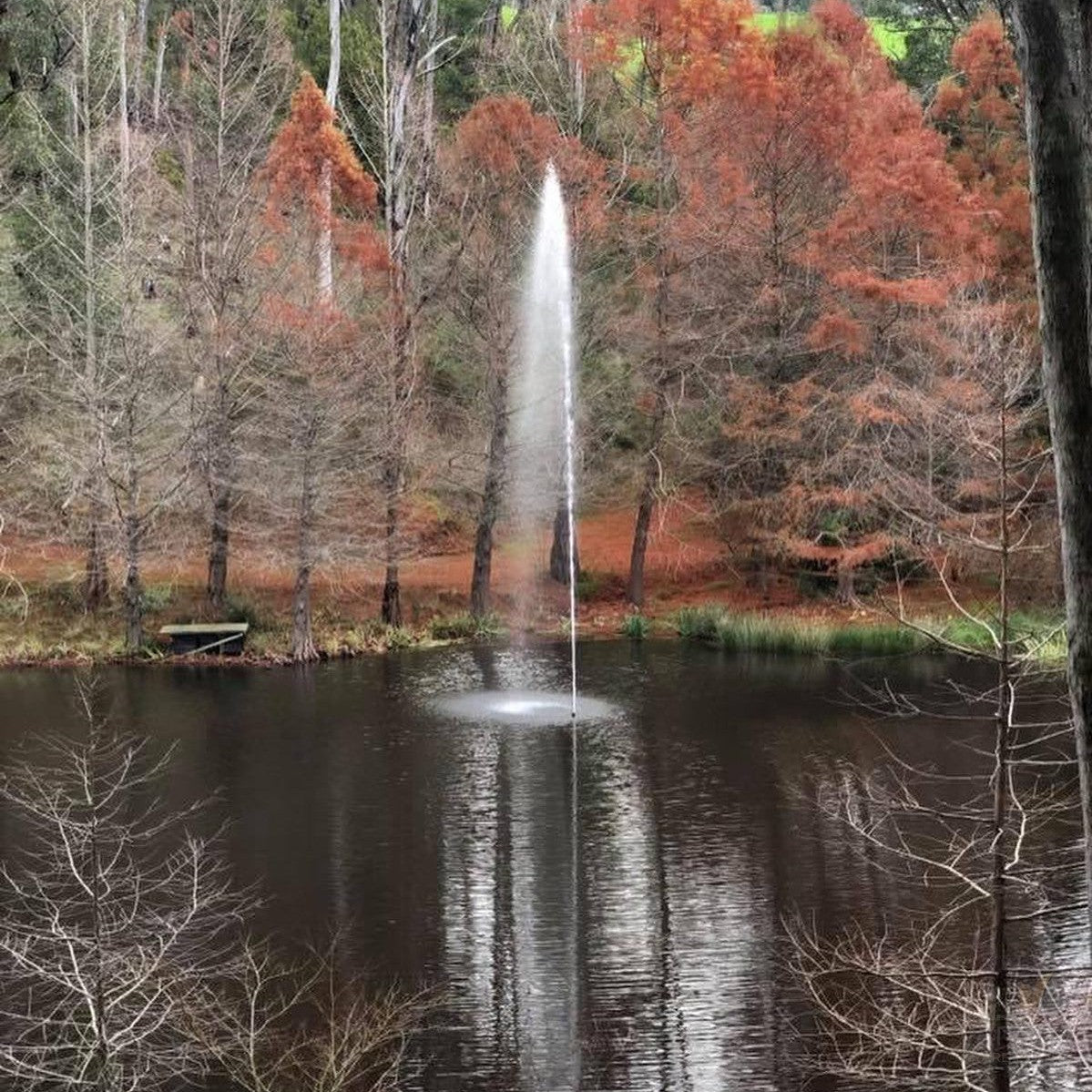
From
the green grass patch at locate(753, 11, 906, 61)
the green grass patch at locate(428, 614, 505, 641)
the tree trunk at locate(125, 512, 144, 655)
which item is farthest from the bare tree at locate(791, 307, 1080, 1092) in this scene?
the green grass patch at locate(753, 11, 906, 61)

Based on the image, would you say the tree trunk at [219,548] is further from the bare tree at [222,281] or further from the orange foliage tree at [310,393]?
the orange foliage tree at [310,393]

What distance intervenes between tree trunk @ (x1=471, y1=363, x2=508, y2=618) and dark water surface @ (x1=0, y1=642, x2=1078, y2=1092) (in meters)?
3.45

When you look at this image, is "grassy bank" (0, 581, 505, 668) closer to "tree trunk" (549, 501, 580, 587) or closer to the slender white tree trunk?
"tree trunk" (549, 501, 580, 587)

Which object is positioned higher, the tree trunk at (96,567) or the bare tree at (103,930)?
the tree trunk at (96,567)

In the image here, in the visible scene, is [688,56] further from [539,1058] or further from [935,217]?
[539,1058]

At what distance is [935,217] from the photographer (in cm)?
2594

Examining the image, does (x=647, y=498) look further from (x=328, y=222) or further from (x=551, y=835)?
(x=551, y=835)

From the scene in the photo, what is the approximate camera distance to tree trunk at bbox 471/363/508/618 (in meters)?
27.1

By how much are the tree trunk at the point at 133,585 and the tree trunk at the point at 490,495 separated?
572cm

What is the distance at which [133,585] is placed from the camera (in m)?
24.8

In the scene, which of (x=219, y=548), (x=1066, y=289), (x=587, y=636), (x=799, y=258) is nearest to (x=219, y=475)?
(x=219, y=548)

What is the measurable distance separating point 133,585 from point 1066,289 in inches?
831

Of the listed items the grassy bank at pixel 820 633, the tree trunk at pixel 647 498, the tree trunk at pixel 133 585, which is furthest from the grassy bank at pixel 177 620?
the grassy bank at pixel 820 633

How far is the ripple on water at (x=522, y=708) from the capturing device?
774 inches
